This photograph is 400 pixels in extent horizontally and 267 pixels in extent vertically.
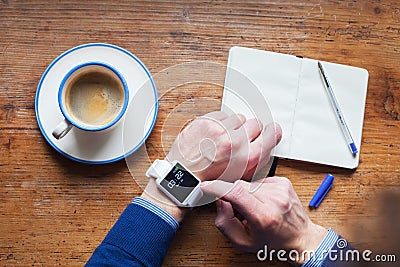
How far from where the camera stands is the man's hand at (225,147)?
33.6 inches

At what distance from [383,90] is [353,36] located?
0.37 feet

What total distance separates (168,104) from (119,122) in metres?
0.10

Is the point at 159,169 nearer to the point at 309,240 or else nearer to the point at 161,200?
the point at 161,200

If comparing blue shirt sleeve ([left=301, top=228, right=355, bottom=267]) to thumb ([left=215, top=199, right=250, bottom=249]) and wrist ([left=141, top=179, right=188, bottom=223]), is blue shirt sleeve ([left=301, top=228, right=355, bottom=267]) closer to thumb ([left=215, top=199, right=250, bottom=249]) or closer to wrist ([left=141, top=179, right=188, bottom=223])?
thumb ([left=215, top=199, right=250, bottom=249])

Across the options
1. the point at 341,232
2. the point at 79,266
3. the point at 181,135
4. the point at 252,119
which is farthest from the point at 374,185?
the point at 79,266

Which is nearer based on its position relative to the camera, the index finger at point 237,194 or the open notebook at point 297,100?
the index finger at point 237,194

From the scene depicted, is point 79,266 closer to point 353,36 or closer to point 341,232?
point 341,232

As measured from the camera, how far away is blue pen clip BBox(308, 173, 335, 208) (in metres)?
0.88

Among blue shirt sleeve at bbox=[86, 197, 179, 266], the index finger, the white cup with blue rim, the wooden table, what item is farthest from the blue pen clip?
the white cup with blue rim

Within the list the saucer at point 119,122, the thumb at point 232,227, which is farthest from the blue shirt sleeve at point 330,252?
the saucer at point 119,122

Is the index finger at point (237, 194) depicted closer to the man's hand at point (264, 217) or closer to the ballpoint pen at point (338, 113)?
the man's hand at point (264, 217)

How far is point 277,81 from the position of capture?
35.4 inches

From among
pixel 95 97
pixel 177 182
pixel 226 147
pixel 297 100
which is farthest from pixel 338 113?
pixel 95 97

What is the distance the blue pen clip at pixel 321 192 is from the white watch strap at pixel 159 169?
0.26 m
